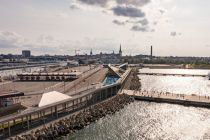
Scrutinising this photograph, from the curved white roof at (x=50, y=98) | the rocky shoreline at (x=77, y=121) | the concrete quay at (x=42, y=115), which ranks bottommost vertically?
the rocky shoreline at (x=77, y=121)

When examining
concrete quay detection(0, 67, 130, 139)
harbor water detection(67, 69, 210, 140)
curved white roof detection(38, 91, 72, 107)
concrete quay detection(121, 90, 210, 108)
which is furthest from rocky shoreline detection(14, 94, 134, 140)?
concrete quay detection(121, 90, 210, 108)

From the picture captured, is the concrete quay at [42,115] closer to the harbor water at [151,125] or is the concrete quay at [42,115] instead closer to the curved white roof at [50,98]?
the curved white roof at [50,98]

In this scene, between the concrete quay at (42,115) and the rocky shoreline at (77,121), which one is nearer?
the concrete quay at (42,115)

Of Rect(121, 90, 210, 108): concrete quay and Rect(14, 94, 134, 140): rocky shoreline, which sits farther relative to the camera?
Rect(121, 90, 210, 108): concrete quay

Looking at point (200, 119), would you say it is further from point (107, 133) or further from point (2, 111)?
point (2, 111)

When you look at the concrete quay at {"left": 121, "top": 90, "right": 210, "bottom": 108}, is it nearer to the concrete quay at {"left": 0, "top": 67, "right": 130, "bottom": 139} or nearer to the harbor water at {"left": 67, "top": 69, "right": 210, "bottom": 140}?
the harbor water at {"left": 67, "top": 69, "right": 210, "bottom": 140}

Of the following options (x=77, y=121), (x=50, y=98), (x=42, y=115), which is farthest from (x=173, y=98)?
(x=42, y=115)

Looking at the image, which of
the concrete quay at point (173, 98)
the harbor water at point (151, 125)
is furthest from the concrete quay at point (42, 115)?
the concrete quay at point (173, 98)

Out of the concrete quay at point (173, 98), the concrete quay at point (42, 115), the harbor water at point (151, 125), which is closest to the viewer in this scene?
the concrete quay at point (42, 115)
